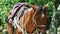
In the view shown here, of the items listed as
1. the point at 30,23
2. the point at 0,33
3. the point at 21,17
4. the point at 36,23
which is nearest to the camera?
the point at 36,23

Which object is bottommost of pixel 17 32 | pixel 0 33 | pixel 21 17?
pixel 0 33

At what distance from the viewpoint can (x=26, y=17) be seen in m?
5.45

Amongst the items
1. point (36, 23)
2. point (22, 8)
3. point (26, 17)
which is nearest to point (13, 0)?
point (22, 8)

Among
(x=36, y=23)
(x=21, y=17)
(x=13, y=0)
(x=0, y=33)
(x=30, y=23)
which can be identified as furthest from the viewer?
(x=0, y=33)

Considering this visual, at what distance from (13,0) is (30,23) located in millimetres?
3330

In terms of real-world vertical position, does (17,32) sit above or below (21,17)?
below

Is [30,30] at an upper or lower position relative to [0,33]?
upper

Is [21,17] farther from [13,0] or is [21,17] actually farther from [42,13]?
[13,0]

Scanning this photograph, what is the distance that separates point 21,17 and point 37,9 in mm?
747

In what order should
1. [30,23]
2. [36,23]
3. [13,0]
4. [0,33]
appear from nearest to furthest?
[36,23]
[30,23]
[13,0]
[0,33]

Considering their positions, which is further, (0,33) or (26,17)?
(0,33)

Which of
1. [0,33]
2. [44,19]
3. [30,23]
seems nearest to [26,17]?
[30,23]

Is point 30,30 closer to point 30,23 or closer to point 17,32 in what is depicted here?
point 30,23

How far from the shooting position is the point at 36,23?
195 inches
